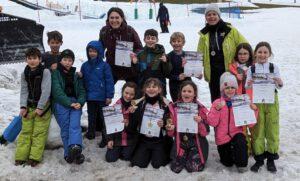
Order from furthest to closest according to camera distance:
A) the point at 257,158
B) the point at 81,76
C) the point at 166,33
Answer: the point at 166,33
the point at 81,76
the point at 257,158

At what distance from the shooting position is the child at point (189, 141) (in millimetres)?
5152

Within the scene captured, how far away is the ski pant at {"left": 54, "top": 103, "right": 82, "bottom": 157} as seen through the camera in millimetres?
5410

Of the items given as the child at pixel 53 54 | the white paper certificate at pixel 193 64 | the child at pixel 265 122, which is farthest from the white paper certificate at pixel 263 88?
the child at pixel 53 54

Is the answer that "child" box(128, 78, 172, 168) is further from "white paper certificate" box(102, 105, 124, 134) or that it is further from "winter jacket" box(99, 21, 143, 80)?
"winter jacket" box(99, 21, 143, 80)

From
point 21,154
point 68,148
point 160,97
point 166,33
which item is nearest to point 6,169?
point 21,154

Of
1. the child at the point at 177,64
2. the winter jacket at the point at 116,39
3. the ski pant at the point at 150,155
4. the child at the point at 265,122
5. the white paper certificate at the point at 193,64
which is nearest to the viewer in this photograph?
the child at the point at 265,122

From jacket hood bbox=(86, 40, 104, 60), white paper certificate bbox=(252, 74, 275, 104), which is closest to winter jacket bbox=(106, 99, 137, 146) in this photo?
jacket hood bbox=(86, 40, 104, 60)

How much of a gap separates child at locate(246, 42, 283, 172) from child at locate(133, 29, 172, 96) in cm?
123

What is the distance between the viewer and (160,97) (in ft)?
17.8

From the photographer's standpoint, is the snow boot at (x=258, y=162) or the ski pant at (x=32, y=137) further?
the ski pant at (x=32, y=137)

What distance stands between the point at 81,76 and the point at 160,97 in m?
1.27

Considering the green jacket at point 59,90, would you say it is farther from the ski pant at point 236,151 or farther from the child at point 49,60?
the ski pant at point 236,151

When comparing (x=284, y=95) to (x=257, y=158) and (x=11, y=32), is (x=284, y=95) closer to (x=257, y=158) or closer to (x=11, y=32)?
(x=257, y=158)

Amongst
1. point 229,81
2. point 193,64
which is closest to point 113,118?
point 193,64
